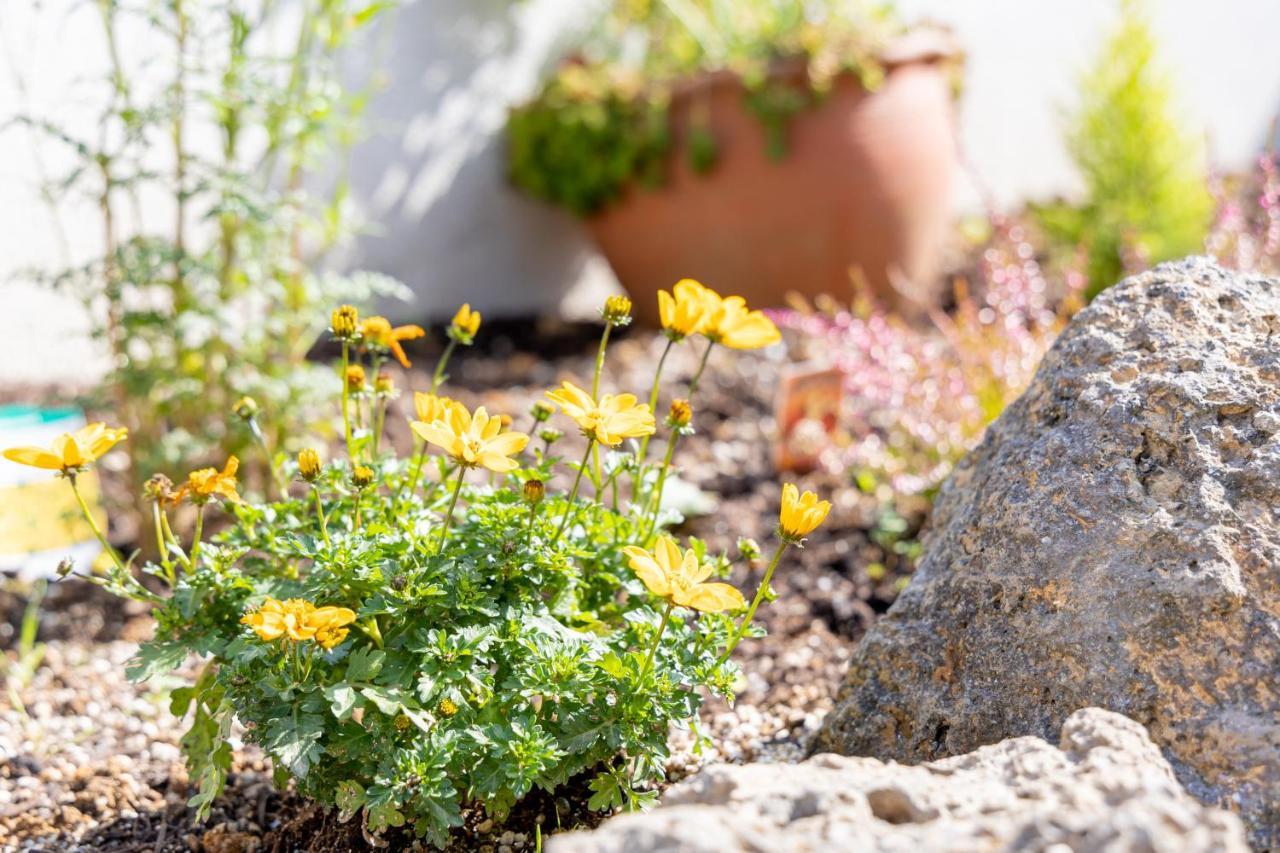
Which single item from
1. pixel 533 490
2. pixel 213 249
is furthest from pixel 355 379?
pixel 213 249

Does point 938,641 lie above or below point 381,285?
below

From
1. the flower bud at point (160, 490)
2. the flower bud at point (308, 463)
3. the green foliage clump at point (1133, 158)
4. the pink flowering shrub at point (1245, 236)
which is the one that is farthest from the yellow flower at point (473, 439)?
the green foliage clump at point (1133, 158)

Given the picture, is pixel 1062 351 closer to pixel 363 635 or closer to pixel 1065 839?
pixel 1065 839

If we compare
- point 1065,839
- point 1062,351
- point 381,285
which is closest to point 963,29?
point 381,285

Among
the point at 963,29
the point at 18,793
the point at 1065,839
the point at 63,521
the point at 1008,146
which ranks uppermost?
the point at 963,29

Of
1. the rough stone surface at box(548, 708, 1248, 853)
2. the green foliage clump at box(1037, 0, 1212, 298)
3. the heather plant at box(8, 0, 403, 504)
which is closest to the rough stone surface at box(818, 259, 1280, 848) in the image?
the rough stone surface at box(548, 708, 1248, 853)

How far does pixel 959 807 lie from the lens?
127cm

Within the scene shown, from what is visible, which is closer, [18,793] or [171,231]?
[18,793]

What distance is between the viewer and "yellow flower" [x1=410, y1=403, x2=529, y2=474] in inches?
60.1

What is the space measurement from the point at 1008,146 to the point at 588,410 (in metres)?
6.27

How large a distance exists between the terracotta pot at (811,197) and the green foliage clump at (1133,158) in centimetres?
76

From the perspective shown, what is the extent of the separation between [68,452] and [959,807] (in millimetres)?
1175

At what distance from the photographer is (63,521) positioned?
2.82 meters

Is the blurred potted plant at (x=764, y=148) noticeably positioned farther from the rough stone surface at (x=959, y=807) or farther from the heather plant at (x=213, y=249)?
the rough stone surface at (x=959, y=807)
